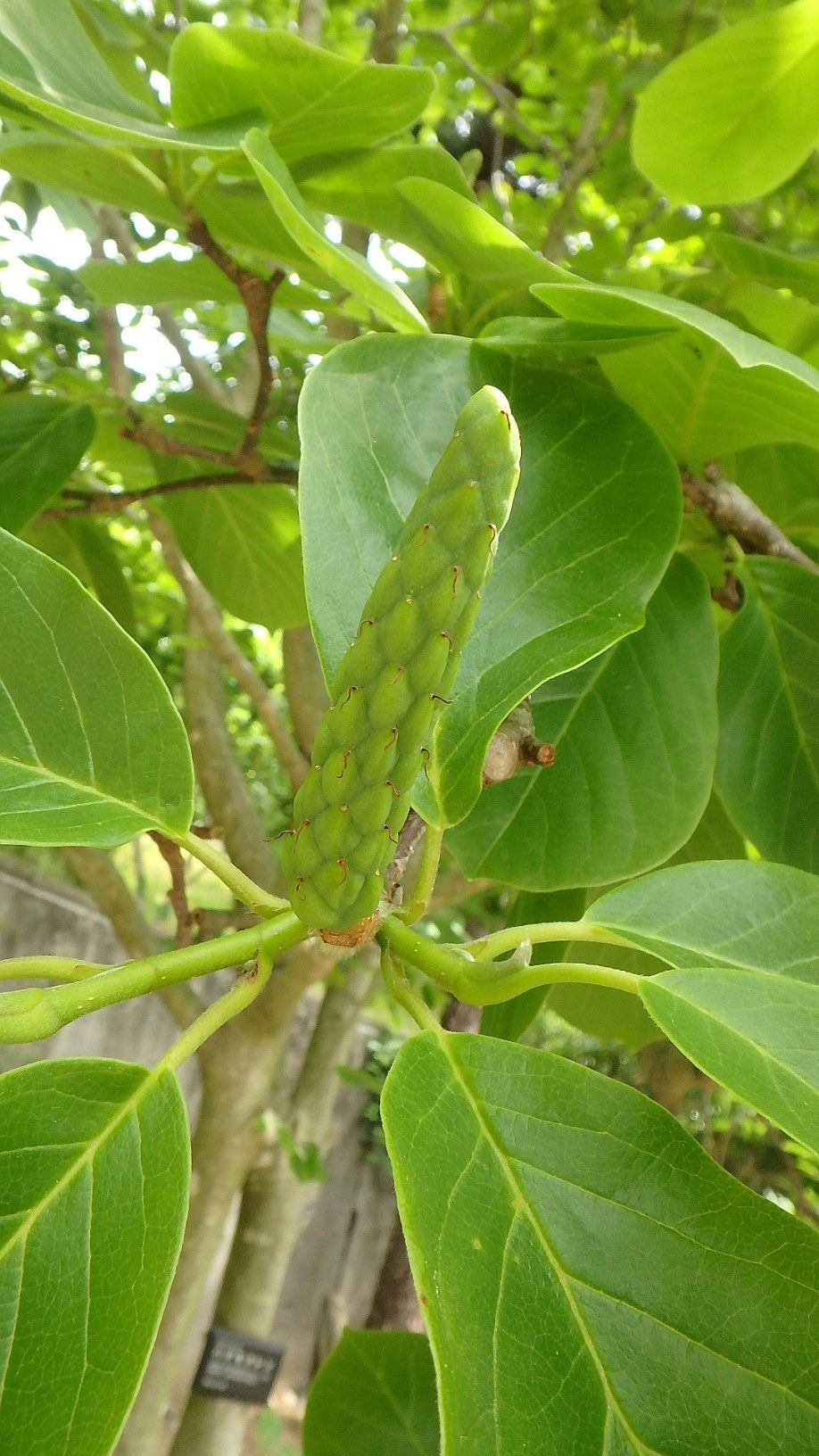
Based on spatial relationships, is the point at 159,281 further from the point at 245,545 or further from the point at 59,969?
the point at 59,969

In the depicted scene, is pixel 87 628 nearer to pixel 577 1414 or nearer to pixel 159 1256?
pixel 159 1256

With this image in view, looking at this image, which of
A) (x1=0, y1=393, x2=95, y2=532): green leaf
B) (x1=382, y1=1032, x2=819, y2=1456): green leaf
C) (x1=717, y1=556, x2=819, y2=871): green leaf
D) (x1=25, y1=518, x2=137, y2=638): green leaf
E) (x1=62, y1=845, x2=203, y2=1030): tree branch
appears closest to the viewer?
(x1=382, y1=1032, x2=819, y2=1456): green leaf

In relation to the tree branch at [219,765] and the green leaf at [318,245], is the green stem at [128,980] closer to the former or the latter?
the green leaf at [318,245]

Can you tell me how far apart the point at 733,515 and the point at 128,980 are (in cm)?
51

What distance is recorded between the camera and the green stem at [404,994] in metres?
0.45

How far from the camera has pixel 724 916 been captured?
511mm

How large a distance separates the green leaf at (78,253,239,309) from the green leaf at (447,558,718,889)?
0.48 meters

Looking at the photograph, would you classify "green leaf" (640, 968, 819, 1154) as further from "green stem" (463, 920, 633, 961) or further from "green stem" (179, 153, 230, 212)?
"green stem" (179, 153, 230, 212)

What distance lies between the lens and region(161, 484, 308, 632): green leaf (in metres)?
1.16

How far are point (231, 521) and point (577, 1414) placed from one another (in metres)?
0.96

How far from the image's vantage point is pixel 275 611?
1242 mm

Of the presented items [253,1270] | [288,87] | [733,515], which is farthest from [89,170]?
[253,1270]

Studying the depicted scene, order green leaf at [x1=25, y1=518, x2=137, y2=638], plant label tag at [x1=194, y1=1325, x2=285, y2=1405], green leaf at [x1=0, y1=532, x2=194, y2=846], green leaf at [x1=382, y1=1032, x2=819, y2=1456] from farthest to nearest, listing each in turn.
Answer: plant label tag at [x1=194, y1=1325, x2=285, y2=1405]
green leaf at [x1=25, y1=518, x2=137, y2=638]
green leaf at [x1=0, y1=532, x2=194, y2=846]
green leaf at [x1=382, y1=1032, x2=819, y2=1456]

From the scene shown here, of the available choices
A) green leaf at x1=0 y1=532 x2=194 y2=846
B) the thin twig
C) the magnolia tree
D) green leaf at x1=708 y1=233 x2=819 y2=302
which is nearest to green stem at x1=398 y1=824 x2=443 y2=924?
the magnolia tree
